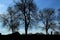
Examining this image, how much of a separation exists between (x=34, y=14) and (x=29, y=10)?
6.20 feet

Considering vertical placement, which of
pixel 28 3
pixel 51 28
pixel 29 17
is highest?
pixel 28 3

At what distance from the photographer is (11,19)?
5038 centimetres

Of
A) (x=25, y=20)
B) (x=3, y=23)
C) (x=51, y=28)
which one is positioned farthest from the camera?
(x=51, y=28)

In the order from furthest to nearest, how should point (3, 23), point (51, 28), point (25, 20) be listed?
point (51, 28) < point (3, 23) < point (25, 20)

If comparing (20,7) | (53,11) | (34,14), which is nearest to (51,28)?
(53,11)

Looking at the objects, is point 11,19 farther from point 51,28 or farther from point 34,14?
point 51,28
